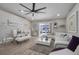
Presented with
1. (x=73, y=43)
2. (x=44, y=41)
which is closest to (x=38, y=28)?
(x=44, y=41)

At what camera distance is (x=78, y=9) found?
1.61m

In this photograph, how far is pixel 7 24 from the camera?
1.57 m

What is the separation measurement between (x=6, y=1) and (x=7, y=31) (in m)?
0.61

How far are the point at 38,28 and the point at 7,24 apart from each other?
672 mm

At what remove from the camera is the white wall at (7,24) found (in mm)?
1546

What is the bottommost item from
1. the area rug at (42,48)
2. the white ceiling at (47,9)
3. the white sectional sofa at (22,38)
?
the area rug at (42,48)

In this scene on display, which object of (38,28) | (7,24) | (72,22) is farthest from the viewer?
(38,28)

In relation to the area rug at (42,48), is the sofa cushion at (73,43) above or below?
above

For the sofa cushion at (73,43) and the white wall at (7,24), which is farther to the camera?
the sofa cushion at (73,43)

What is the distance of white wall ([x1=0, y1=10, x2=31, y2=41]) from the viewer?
1.55 m

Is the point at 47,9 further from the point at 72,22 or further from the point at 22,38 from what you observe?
the point at 22,38

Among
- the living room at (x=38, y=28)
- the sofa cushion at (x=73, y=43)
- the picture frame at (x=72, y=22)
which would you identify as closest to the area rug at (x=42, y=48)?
the living room at (x=38, y=28)

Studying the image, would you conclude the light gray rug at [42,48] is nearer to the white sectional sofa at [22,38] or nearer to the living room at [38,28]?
the living room at [38,28]
